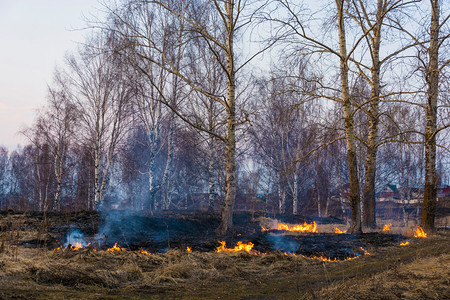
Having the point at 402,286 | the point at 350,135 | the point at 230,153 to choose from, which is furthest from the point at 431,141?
the point at 402,286

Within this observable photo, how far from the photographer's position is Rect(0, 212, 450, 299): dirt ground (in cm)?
397

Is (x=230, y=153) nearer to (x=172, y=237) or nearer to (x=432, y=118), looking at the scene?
(x=172, y=237)

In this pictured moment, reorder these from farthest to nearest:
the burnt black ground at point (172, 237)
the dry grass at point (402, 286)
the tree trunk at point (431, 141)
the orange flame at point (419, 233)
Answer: the tree trunk at point (431, 141) < the orange flame at point (419, 233) < the burnt black ground at point (172, 237) < the dry grass at point (402, 286)

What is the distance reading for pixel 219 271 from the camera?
5.79 metres

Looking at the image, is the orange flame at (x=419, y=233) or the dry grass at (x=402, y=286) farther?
the orange flame at (x=419, y=233)

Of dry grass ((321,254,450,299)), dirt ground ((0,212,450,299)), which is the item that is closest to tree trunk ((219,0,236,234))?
dirt ground ((0,212,450,299))

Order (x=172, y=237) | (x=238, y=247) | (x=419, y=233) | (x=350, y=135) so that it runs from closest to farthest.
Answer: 1. (x=238, y=247)
2. (x=172, y=237)
3. (x=350, y=135)
4. (x=419, y=233)

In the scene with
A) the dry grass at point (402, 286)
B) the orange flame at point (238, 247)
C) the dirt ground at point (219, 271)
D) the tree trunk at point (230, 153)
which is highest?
the tree trunk at point (230, 153)

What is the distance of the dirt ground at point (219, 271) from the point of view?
3975 millimetres

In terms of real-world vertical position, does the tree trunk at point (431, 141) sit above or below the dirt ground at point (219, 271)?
above

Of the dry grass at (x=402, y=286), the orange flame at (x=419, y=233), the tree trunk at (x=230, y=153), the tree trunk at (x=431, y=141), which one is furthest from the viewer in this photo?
the tree trunk at (x=431, y=141)

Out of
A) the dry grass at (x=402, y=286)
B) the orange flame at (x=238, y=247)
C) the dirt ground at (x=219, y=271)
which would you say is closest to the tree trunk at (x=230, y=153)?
the dirt ground at (x=219, y=271)

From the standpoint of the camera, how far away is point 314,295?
3.55 metres

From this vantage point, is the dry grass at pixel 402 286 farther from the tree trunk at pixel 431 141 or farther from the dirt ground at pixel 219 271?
the tree trunk at pixel 431 141
